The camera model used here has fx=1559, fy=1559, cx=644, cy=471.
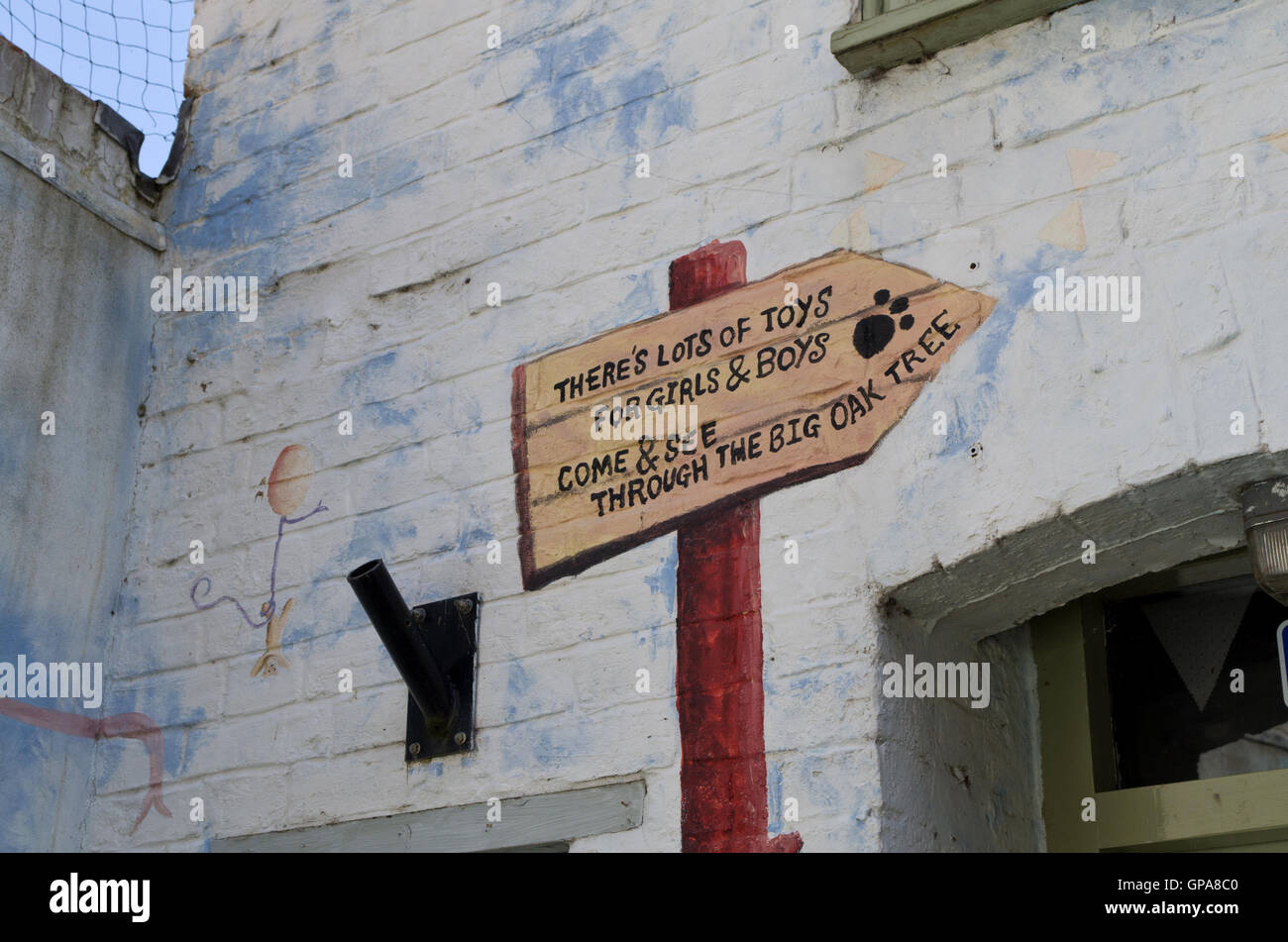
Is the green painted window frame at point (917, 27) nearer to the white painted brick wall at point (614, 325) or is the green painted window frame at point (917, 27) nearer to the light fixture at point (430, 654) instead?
the white painted brick wall at point (614, 325)

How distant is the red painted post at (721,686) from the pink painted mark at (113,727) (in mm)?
1337

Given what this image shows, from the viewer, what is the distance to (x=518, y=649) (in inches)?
128

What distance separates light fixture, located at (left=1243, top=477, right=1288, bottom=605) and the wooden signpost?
594mm

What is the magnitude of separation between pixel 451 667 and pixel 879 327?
3.75 feet

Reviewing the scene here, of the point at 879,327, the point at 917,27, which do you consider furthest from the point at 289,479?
the point at 917,27

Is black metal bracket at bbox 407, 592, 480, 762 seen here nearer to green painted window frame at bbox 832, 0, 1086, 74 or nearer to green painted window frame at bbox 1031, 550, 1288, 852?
green painted window frame at bbox 1031, 550, 1288, 852

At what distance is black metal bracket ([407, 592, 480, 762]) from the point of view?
128 inches

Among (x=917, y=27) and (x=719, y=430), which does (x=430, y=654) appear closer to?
(x=719, y=430)

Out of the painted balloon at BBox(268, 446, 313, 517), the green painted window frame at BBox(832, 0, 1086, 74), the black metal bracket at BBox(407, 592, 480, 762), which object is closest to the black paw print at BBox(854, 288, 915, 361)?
the green painted window frame at BBox(832, 0, 1086, 74)

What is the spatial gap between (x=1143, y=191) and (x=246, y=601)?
2.18 m

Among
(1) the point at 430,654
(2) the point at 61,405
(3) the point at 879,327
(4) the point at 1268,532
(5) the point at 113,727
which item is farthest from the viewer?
(2) the point at 61,405

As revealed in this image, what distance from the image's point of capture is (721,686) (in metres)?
2.98

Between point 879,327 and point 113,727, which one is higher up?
point 879,327
